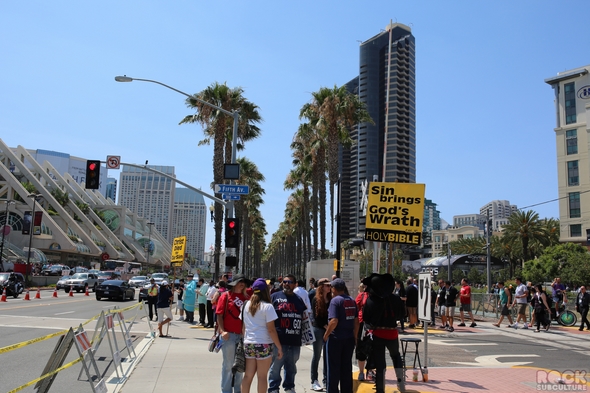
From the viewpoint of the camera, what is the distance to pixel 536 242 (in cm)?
6925

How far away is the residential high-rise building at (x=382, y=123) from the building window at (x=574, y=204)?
32.8 m

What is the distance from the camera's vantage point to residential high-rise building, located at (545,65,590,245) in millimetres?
74869

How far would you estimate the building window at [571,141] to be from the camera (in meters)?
77.8

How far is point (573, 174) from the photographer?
7631 cm

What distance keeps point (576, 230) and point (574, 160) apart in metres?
10.0

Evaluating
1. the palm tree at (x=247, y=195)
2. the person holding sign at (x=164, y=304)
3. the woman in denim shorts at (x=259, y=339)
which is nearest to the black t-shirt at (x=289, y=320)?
the woman in denim shorts at (x=259, y=339)

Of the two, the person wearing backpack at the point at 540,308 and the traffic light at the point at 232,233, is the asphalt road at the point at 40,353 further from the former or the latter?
the person wearing backpack at the point at 540,308

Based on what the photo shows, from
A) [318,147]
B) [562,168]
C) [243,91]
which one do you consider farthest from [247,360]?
[562,168]

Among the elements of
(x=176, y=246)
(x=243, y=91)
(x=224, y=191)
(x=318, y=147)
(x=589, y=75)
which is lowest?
(x=176, y=246)

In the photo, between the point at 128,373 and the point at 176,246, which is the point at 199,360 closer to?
the point at 128,373

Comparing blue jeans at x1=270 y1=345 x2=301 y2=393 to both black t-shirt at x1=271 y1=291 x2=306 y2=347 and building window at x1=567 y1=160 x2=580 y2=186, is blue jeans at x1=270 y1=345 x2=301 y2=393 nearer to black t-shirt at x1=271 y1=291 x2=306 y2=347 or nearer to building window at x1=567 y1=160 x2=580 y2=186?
black t-shirt at x1=271 y1=291 x2=306 y2=347

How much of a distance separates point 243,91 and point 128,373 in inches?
1079
